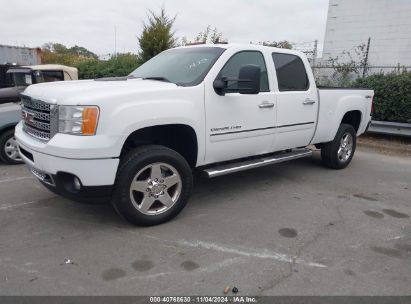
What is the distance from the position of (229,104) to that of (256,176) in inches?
77.8

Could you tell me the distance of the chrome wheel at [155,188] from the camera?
3900mm

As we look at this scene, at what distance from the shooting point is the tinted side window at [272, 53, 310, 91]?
526cm

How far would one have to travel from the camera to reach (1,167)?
639 centimetres

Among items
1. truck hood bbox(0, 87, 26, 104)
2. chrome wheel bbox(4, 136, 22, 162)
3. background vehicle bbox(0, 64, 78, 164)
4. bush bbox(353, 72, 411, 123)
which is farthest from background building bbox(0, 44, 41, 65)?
bush bbox(353, 72, 411, 123)

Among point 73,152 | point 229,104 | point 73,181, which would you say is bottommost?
point 73,181

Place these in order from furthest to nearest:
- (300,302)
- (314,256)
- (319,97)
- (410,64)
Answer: (410,64)
(319,97)
(314,256)
(300,302)

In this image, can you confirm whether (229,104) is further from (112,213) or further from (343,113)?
(343,113)

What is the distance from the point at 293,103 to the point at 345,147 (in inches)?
80.3

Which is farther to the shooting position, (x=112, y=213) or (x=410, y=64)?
A: (x=410, y=64)

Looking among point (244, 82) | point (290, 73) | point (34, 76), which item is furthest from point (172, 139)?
point (34, 76)

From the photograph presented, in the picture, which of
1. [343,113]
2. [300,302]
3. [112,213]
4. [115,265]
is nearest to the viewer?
[300,302]

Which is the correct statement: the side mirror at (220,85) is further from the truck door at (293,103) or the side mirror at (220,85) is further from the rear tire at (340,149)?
the rear tire at (340,149)

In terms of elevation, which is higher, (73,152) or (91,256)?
(73,152)

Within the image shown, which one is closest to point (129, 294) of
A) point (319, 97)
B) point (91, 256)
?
point (91, 256)
